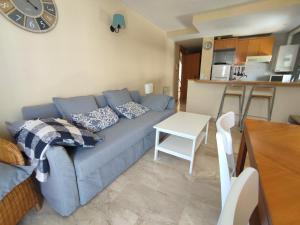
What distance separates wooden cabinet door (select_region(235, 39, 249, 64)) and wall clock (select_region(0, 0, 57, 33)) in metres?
4.55

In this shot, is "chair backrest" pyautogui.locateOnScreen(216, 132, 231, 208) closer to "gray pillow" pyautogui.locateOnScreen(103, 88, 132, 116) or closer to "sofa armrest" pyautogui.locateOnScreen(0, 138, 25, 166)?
"sofa armrest" pyautogui.locateOnScreen(0, 138, 25, 166)

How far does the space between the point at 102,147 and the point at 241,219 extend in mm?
1212

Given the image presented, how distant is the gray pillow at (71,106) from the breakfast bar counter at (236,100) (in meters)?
2.41

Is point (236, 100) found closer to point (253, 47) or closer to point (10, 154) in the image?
point (253, 47)

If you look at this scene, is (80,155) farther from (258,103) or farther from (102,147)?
(258,103)

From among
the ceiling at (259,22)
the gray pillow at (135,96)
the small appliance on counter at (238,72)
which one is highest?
the ceiling at (259,22)

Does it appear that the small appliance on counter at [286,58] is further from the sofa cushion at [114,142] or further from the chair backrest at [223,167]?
the chair backrest at [223,167]

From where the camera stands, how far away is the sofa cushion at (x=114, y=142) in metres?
1.24

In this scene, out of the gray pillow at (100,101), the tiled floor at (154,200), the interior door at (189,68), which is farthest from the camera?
the interior door at (189,68)

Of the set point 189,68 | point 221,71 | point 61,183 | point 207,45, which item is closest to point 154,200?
point 61,183

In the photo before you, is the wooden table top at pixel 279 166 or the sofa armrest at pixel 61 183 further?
the sofa armrest at pixel 61 183

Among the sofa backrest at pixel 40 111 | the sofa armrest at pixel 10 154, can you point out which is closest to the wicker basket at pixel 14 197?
the sofa armrest at pixel 10 154

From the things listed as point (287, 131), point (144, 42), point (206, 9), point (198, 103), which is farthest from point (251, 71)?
point (287, 131)

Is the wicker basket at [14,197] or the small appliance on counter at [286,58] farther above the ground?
the small appliance on counter at [286,58]
